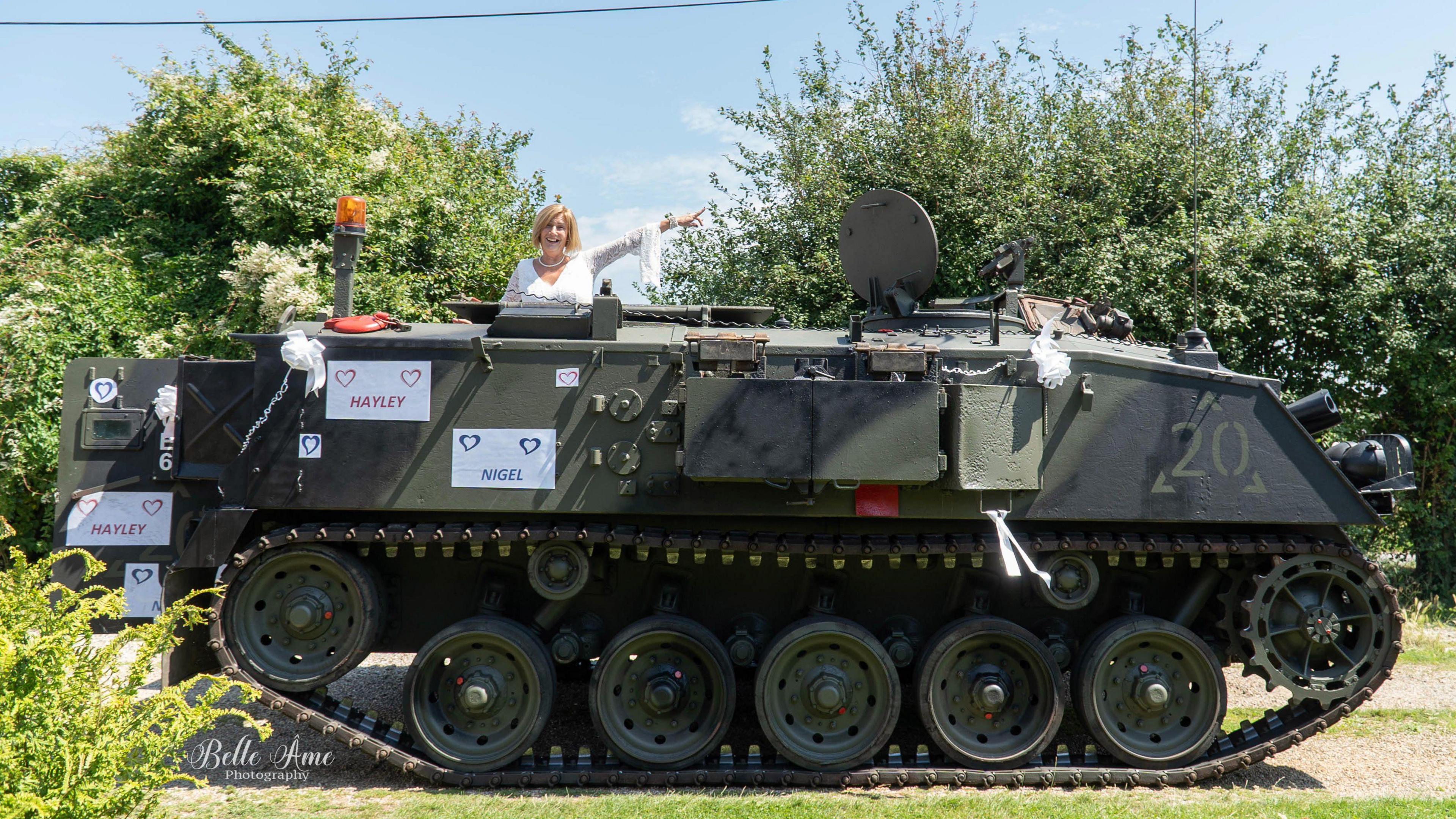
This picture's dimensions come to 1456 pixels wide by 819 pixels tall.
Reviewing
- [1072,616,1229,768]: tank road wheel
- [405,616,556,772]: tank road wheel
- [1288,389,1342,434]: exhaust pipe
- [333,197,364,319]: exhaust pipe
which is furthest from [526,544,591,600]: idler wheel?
[1288,389,1342,434]: exhaust pipe

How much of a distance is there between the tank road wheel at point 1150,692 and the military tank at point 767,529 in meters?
0.02

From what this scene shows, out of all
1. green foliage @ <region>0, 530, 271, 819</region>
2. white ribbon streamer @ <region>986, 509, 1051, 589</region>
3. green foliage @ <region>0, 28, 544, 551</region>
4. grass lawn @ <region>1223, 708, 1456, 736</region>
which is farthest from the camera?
→ green foliage @ <region>0, 28, 544, 551</region>

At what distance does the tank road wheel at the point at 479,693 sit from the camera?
21.6 ft

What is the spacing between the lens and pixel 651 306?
24.4 ft

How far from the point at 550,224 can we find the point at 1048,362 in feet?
13.2

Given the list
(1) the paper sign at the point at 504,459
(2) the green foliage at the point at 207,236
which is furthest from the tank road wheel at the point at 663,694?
(2) the green foliage at the point at 207,236

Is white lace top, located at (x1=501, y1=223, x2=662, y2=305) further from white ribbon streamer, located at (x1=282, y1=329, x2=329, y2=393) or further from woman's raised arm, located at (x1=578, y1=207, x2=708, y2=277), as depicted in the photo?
white ribbon streamer, located at (x1=282, y1=329, x2=329, y2=393)

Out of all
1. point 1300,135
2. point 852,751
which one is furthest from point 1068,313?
point 1300,135

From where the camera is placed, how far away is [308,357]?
21.1 ft

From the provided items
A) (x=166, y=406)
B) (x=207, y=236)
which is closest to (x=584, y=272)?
(x=166, y=406)

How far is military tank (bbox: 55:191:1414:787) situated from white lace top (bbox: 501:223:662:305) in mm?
714

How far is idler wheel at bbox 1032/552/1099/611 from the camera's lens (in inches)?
263

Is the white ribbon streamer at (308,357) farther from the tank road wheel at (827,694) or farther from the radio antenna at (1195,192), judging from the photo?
the radio antenna at (1195,192)

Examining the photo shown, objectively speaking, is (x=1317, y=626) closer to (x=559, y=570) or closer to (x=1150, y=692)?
(x=1150, y=692)
